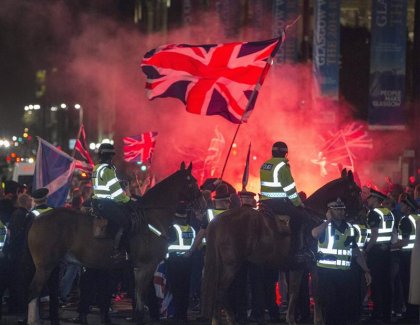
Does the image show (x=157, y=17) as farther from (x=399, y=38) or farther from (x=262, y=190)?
(x=262, y=190)

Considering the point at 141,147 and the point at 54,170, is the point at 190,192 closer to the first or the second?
the point at 54,170

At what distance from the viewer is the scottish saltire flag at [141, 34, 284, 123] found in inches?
741

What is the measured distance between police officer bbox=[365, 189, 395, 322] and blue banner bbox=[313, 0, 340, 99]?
2003cm

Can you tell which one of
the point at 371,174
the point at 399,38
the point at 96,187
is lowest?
the point at 371,174

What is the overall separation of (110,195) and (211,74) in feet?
15.0

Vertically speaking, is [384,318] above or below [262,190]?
below

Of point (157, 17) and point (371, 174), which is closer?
point (371, 174)

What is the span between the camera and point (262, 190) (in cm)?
1538

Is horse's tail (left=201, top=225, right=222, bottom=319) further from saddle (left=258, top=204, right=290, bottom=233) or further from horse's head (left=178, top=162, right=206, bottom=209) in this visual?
horse's head (left=178, top=162, right=206, bottom=209)

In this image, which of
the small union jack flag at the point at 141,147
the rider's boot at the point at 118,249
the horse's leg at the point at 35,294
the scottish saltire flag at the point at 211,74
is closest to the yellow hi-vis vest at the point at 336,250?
the rider's boot at the point at 118,249

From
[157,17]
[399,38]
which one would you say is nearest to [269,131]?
[399,38]

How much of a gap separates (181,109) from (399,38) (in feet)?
73.5

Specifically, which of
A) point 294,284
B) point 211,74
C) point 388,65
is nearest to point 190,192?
point 294,284

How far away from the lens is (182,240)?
647 inches
